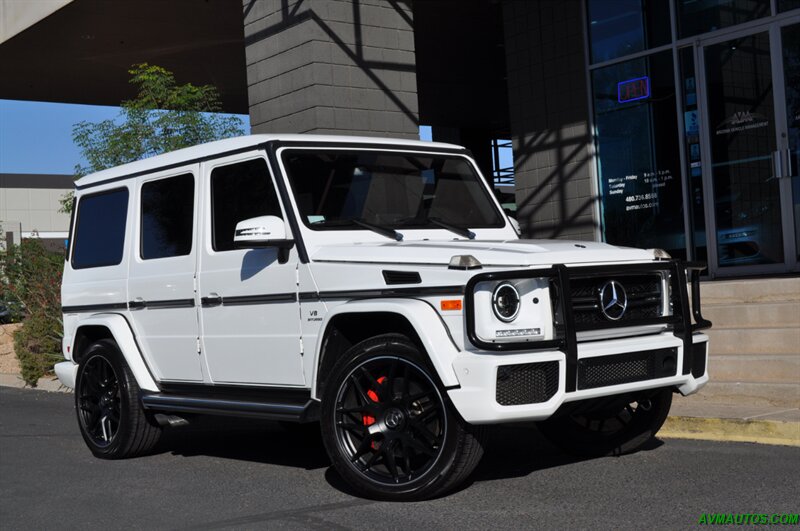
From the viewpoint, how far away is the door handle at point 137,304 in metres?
7.54

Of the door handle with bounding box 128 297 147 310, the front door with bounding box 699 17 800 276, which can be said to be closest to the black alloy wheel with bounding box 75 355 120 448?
the door handle with bounding box 128 297 147 310

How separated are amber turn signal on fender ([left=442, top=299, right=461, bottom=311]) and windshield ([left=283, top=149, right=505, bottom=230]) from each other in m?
1.27

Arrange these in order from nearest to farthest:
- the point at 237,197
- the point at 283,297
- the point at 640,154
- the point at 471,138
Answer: the point at 283,297, the point at 237,197, the point at 640,154, the point at 471,138

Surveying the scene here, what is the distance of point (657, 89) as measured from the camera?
13156 millimetres

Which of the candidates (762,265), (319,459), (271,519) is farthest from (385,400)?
(762,265)

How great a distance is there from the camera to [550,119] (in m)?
14.3

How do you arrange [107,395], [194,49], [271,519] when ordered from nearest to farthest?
[271,519]
[107,395]
[194,49]

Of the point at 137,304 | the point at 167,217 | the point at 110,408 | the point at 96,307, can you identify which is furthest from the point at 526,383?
the point at 96,307

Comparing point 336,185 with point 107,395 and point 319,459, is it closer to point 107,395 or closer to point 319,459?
point 319,459

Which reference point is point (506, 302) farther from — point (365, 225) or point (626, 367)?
point (365, 225)

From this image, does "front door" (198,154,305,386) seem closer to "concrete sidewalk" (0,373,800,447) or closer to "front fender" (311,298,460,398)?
"front fender" (311,298,460,398)

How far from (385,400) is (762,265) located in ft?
25.1

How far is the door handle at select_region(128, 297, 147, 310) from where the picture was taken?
7.54m

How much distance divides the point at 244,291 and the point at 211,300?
360 millimetres
